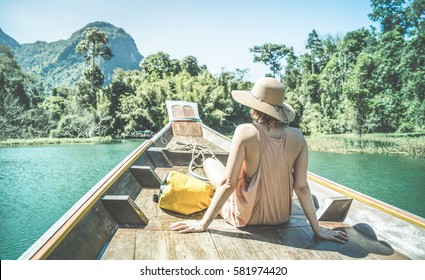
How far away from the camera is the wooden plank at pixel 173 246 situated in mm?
1492

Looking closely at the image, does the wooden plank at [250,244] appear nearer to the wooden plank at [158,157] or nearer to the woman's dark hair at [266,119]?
the woman's dark hair at [266,119]

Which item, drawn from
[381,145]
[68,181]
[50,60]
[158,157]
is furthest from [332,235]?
[50,60]

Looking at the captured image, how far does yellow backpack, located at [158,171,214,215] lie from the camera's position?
2.00 m

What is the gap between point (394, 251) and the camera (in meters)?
1.65

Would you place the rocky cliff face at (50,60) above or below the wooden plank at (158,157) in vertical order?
above

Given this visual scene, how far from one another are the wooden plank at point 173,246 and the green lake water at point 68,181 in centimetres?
495

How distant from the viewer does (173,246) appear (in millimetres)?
1567

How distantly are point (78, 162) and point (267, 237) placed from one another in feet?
48.0

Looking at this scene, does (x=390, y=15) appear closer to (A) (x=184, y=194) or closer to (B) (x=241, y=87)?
(B) (x=241, y=87)

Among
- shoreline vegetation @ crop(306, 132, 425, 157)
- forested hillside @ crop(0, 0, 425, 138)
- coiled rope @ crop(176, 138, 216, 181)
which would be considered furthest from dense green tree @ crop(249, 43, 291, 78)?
coiled rope @ crop(176, 138, 216, 181)

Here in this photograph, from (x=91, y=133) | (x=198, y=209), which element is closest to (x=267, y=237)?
(x=198, y=209)

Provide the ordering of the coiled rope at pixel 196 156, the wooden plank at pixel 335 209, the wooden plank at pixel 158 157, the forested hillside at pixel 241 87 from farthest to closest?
the forested hillside at pixel 241 87, the wooden plank at pixel 158 157, the coiled rope at pixel 196 156, the wooden plank at pixel 335 209

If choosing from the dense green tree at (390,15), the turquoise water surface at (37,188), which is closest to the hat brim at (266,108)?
the turquoise water surface at (37,188)
